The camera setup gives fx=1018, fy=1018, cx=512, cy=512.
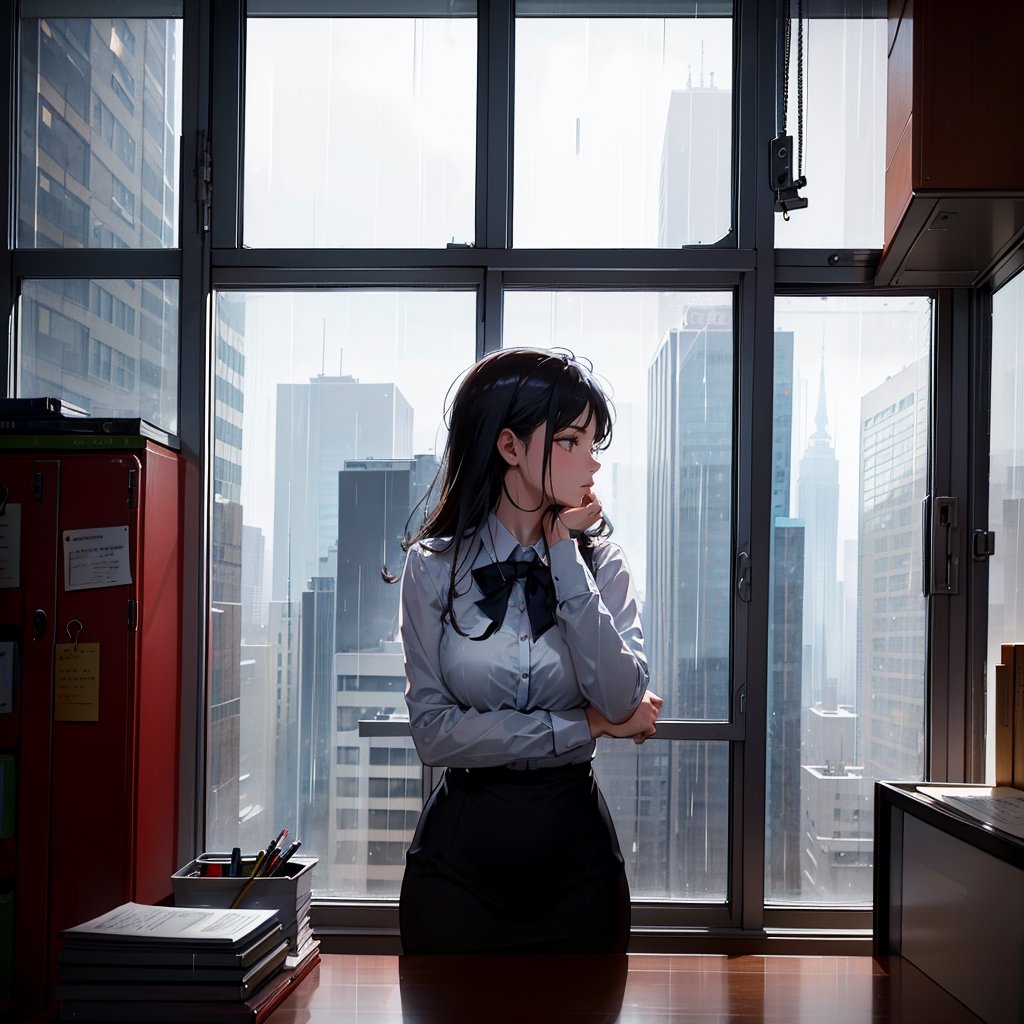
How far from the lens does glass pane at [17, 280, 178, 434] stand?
2986 millimetres

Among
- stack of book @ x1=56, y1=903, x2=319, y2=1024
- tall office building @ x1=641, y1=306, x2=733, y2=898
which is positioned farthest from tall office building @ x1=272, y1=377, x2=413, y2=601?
stack of book @ x1=56, y1=903, x2=319, y2=1024

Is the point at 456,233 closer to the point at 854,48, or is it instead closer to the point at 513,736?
the point at 854,48

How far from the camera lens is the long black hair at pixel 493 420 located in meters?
1.74

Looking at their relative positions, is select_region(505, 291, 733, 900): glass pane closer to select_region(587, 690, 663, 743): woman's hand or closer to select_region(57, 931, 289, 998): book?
select_region(587, 690, 663, 743): woman's hand

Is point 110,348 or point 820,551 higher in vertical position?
point 110,348

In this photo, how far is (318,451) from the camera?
295 centimetres

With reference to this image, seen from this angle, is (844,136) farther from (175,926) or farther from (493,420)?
(175,926)

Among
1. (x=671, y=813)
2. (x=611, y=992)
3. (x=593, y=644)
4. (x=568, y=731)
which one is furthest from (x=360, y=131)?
(x=611, y=992)

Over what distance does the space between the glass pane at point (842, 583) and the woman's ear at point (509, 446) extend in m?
1.35

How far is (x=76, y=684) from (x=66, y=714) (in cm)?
8

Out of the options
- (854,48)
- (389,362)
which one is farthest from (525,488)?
(854,48)

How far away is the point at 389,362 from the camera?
2947mm

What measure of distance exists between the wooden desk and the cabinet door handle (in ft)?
6.55

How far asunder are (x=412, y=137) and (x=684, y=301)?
927 millimetres
